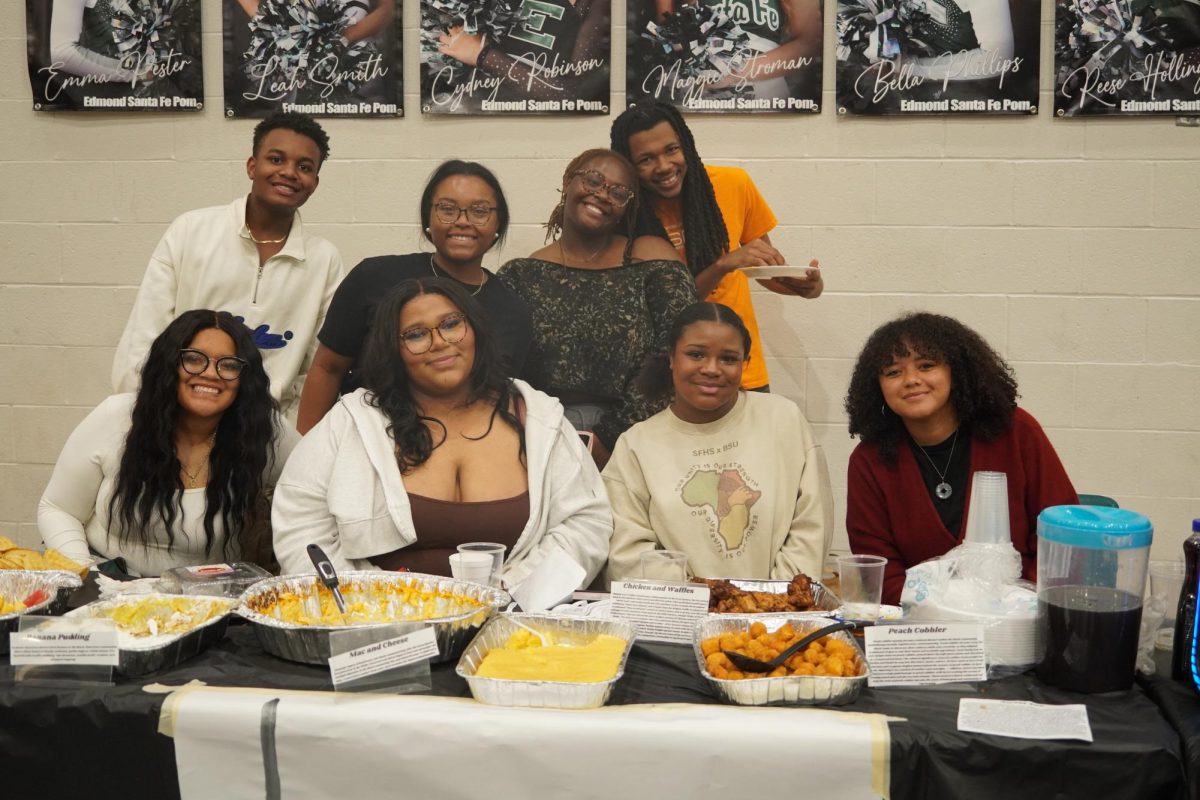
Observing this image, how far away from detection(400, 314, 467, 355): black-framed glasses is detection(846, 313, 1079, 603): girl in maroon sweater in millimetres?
1061

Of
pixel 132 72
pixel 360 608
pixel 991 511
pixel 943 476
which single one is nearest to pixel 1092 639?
pixel 991 511

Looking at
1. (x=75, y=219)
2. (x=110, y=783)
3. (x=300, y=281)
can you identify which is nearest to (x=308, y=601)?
(x=110, y=783)

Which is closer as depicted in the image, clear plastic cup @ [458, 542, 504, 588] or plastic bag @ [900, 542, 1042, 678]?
plastic bag @ [900, 542, 1042, 678]

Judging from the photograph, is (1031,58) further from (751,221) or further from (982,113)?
(751,221)

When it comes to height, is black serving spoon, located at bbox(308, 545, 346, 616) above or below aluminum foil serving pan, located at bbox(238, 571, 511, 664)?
above

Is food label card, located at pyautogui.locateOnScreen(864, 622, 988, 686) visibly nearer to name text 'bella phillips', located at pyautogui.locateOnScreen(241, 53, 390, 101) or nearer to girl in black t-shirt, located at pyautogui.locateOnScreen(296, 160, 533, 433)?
girl in black t-shirt, located at pyautogui.locateOnScreen(296, 160, 533, 433)

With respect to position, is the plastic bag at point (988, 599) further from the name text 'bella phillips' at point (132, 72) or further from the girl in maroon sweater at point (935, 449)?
the name text 'bella phillips' at point (132, 72)

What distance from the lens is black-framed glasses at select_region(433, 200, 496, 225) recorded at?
341cm

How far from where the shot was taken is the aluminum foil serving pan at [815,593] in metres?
1.98

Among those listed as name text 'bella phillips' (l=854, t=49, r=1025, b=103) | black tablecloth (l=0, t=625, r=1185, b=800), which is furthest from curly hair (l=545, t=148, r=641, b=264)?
black tablecloth (l=0, t=625, r=1185, b=800)

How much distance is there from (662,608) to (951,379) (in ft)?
3.43

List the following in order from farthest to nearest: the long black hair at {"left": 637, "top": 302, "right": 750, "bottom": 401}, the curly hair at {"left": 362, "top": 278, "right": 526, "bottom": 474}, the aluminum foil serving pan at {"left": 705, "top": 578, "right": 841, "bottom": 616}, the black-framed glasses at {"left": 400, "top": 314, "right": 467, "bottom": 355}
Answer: the long black hair at {"left": 637, "top": 302, "right": 750, "bottom": 401} < the black-framed glasses at {"left": 400, "top": 314, "right": 467, "bottom": 355} < the curly hair at {"left": 362, "top": 278, "right": 526, "bottom": 474} < the aluminum foil serving pan at {"left": 705, "top": 578, "right": 841, "bottom": 616}

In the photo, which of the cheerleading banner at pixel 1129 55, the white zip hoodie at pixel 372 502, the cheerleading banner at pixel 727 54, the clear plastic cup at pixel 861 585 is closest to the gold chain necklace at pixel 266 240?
the white zip hoodie at pixel 372 502

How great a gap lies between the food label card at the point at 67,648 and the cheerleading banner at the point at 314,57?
2.19 metres
